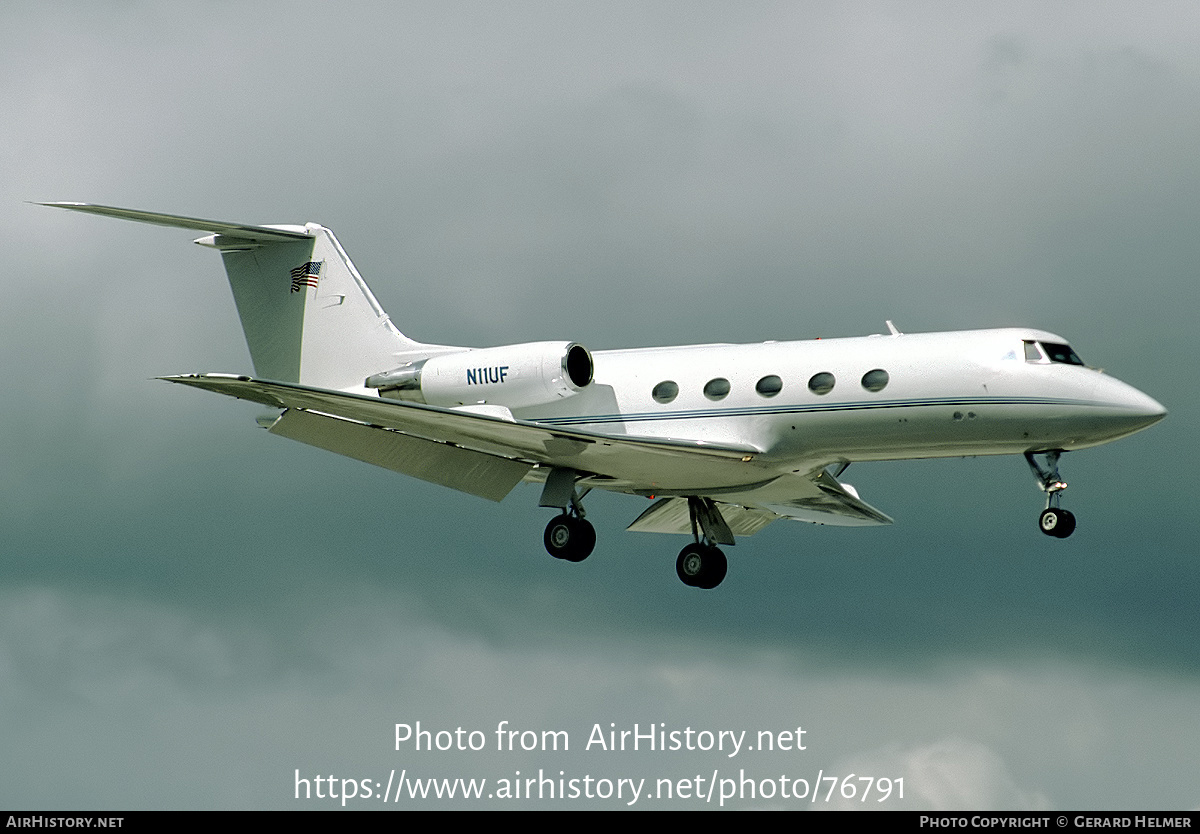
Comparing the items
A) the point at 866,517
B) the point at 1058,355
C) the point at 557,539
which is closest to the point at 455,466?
the point at 557,539

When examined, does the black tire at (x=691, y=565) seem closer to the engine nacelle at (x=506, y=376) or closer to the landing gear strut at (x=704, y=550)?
the landing gear strut at (x=704, y=550)

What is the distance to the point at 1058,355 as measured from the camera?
84.3 ft

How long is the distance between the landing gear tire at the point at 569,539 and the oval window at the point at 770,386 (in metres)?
3.78

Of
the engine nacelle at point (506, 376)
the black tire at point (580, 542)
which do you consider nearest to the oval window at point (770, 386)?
the engine nacelle at point (506, 376)

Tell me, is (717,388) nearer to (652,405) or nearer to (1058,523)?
(652,405)

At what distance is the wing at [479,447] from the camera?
2667 cm

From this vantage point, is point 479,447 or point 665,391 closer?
point 665,391

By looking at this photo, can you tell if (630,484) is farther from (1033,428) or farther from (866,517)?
(1033,428)

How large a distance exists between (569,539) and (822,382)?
4.93 m

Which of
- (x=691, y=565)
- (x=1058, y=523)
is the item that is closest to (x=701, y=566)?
(x=691, y=565)

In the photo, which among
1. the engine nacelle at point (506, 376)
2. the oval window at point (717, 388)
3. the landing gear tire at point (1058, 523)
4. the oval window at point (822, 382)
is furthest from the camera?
the engine nacelle at point (506, 376)

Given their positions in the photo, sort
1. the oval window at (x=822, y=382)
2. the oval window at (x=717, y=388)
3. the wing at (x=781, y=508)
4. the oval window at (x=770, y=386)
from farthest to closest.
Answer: the wing at (x=781, y=508)
the oval window at (x=717, y=388)
the oval window at (x=770, y=386)
the oval window at (x=822, y=382)

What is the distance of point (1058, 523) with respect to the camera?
82.3 feet

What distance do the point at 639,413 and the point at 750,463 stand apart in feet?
6.81
